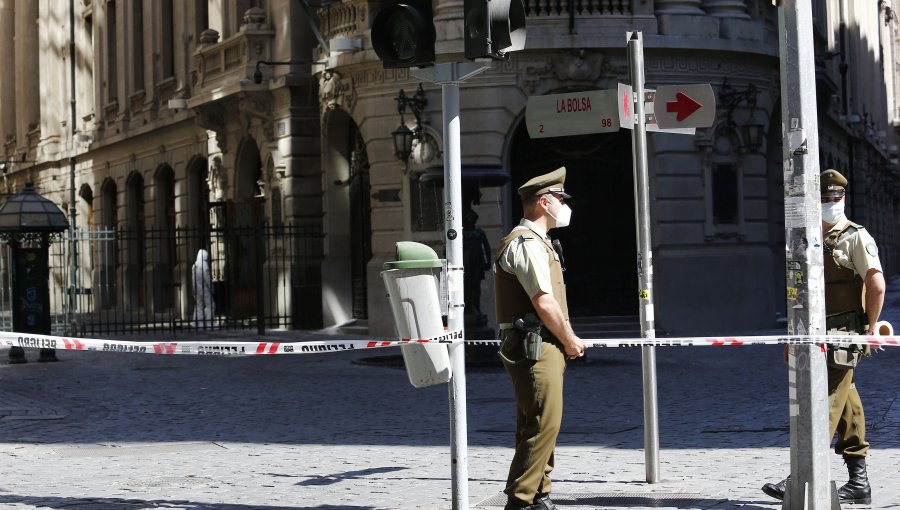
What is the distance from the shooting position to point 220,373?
18406mm

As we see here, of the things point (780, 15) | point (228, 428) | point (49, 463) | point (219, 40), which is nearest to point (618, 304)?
point (219, 40)

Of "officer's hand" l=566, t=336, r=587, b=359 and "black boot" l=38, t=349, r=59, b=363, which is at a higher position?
"officer's hand" l=566, t=336, r=587, b=359

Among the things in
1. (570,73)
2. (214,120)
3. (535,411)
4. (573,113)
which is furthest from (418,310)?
(214,120)

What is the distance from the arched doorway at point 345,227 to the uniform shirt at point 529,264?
19994mm

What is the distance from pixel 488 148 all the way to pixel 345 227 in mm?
4713

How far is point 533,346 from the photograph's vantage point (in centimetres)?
738

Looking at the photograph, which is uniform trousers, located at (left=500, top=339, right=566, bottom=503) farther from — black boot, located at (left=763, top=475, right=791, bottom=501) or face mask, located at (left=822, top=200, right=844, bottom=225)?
face mask, located at (left=822, top=200, right=844, bottom=225)

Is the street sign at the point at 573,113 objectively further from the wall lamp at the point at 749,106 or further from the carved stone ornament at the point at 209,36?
the carved stone ornament at the point at 209,36

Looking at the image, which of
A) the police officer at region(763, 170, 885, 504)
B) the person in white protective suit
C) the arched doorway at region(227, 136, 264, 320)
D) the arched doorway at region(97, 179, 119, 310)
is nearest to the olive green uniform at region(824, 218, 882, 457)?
the police officer at region(763, 170, 885, 504)

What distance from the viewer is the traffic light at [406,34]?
7801 millimetres

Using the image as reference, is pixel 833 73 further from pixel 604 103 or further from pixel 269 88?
pixel 604 103

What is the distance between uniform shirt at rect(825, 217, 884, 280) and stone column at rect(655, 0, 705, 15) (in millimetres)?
17324

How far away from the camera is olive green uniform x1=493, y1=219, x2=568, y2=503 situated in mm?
7426

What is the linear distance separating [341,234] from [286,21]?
4147 mm
